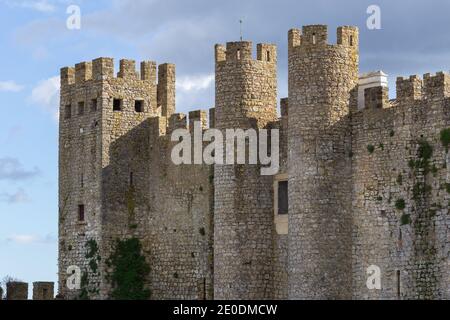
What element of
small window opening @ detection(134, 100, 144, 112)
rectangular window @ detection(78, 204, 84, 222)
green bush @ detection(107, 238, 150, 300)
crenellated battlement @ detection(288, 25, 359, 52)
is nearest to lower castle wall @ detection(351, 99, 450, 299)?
crenellated battlement @ detection(288, 25, 359, 52)

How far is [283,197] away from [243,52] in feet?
14.7

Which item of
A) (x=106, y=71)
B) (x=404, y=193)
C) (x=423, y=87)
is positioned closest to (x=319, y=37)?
(x=423, y=87)

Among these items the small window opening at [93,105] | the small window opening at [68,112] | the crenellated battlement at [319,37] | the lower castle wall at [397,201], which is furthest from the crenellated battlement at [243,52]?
the small window opening at [68,112]

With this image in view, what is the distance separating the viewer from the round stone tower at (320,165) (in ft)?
181

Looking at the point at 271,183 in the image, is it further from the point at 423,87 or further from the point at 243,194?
the point at 423,87

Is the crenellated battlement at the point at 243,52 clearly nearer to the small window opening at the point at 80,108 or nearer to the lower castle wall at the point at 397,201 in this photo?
the lower castle wall at the point at 397,201

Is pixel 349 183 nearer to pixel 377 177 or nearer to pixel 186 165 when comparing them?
pixel 377 177

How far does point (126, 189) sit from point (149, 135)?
1935mm

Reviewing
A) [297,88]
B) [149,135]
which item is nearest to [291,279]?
[297,88]

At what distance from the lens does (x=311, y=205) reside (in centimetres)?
5544

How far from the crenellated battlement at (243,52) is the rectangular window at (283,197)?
152 inches

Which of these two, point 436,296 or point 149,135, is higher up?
point 149,135

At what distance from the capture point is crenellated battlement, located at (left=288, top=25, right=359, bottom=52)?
184ft

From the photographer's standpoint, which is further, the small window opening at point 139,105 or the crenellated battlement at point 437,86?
the small window opening at point 139,105
